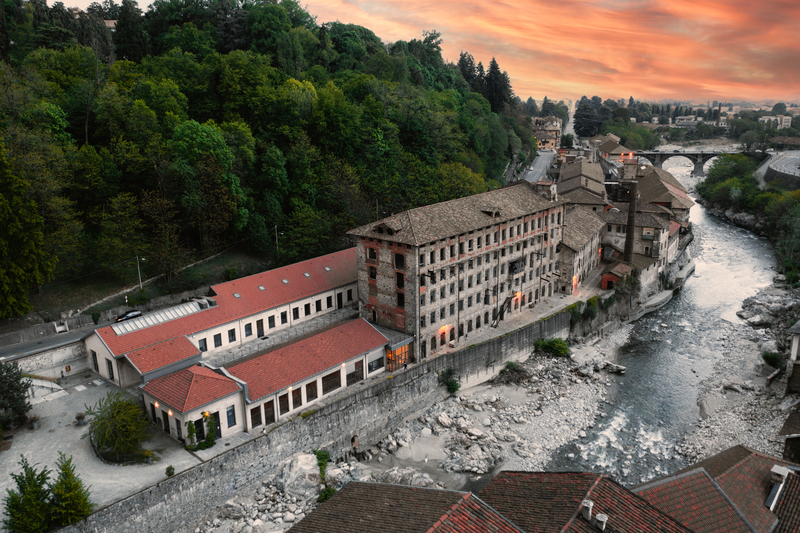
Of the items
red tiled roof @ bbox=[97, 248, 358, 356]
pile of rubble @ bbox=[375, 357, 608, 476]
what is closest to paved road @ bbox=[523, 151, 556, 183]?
red tiled roof @ bbox=[97, 248, 358, 356]

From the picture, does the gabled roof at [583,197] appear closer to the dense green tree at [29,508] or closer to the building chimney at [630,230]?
the building chimney at [630,230]

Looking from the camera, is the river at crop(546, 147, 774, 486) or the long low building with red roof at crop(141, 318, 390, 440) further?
the river at crop(546, 147, 774, 486)

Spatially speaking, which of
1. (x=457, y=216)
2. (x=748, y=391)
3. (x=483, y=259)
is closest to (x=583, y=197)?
(x=483, y=259)

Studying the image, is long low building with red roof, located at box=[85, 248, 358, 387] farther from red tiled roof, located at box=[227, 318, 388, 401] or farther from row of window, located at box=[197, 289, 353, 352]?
red tiled roof, located at box=[227, 318, 388, 401]

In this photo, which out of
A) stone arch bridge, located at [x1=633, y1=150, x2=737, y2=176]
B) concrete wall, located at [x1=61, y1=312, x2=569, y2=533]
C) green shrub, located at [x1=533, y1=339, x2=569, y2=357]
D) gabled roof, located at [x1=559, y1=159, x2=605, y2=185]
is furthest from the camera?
stone arch bridge, located at [x1=633, y1=150, x2=737, y2=176]

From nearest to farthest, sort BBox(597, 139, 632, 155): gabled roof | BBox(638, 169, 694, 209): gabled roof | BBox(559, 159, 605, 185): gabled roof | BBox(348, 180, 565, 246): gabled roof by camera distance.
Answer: BBox(348, 180, 565, 246): gabled roof
BBox(638, 169, 694, 209): gabled roof
BBox(559, 159, 605, 185): gabled roof
BBox(597, 139, 632, 155): gabled roof

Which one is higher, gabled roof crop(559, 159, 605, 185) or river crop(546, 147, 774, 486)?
gabled roof crop(559, 159, 605, 185)

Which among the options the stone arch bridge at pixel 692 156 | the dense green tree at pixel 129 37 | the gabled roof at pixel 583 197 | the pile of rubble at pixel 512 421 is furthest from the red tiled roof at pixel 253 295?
the stone arch bridge at pixel 692 156

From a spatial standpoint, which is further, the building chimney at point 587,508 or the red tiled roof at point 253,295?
the red tiled roof at point 253,295
